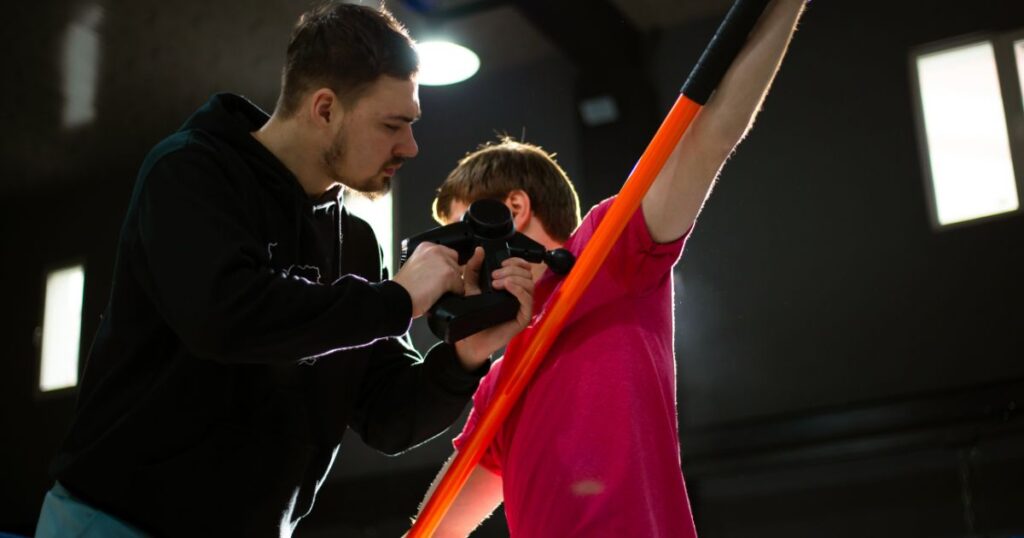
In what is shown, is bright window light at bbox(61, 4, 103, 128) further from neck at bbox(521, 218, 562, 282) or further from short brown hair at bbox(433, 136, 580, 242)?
neck at bbox(521, 218, 562, 282)

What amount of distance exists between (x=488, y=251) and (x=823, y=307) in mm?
1386

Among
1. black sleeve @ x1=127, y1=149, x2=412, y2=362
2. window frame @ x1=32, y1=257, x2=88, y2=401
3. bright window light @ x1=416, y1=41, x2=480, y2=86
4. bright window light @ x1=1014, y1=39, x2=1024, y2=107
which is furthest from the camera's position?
window frame @ x1=32, y1=257, x2=88, y2=401

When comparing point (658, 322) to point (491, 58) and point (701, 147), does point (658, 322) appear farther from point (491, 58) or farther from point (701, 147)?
point (491, 58)

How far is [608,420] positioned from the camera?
1.10 meters

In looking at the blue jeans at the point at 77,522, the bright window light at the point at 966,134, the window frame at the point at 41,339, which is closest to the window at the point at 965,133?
the bright window light at the point at 966,134

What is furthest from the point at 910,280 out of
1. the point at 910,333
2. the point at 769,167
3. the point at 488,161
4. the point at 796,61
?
the point at 488,161

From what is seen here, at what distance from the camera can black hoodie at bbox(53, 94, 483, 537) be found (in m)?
1.00

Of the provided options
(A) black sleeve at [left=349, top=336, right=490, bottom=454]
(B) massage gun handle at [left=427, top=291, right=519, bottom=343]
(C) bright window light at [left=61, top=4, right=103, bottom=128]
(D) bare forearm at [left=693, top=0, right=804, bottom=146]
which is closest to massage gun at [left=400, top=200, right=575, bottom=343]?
(B) massage gun handle at [left=427, top=291, right=519, bottom=343]

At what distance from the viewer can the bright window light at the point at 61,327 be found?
11.6 ft

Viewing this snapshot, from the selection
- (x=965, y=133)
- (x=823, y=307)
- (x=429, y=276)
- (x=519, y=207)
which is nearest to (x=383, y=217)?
(x=823, y=307)

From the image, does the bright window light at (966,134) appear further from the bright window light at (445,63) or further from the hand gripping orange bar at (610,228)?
the hand gripping orange bar at (610,228)

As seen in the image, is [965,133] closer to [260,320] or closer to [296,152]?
[296,152]

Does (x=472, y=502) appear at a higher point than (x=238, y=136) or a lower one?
lower

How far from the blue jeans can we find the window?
1.85 m
